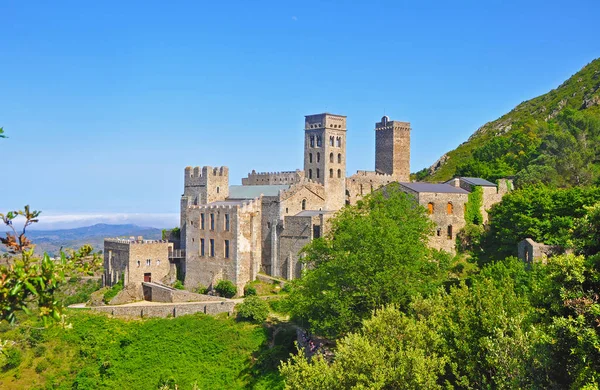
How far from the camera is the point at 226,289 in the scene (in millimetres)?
50781

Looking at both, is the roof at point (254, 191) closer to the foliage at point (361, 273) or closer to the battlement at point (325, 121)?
the battlement at point (325, 121)

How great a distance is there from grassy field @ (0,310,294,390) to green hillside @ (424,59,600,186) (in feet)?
92.3

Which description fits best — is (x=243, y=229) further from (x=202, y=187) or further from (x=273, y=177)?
(x=273, y=177)

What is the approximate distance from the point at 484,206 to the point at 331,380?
102 feet

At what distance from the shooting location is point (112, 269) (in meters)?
57.5

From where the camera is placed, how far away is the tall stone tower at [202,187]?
5941cm

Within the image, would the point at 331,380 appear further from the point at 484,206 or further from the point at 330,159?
the point at 330,159

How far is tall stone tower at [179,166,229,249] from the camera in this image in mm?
59406

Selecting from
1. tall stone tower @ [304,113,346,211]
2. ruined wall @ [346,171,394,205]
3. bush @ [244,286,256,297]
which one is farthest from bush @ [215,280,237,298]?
ruined wall @ [346,171,394,205]

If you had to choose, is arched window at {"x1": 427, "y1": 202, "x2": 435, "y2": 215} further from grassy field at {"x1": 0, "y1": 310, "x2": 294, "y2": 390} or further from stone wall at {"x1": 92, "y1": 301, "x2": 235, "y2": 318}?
stone wall at {"x1": 92, "y1": 301, "x2": 235, "y2": 318}

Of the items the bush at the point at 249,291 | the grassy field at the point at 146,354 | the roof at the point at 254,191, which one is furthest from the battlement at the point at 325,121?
the grassy field at the point at 146,354

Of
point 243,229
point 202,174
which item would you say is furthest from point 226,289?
point 202,174

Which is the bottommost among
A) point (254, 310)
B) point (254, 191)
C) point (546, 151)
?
point (254, 310)

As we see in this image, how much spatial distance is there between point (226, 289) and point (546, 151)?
3238 cm
